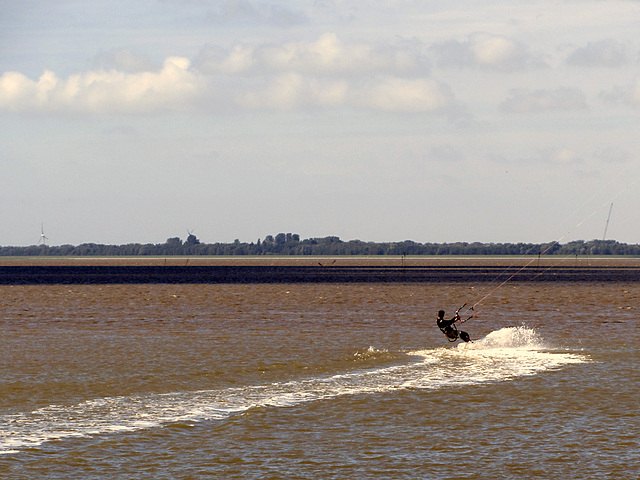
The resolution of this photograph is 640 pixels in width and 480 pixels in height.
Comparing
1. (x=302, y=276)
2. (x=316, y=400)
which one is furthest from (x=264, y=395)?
(x=302, y=276)

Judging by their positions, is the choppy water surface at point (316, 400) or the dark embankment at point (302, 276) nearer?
the choppy water surface at point (316, 400)

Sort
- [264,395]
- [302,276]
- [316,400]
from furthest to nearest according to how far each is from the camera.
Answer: [302,276] → [264,395] → [316,400]

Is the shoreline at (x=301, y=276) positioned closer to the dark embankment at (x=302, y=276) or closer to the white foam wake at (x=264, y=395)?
the dark embankment at (x=302, y=276)

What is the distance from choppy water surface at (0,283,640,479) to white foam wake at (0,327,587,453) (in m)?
0.06

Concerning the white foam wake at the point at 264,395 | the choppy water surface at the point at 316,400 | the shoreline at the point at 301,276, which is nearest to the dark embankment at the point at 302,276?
the shoreline at the point at 301,276

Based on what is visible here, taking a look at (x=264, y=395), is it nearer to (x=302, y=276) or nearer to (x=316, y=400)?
(x=316, y=400)

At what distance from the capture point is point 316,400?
61.9 ft

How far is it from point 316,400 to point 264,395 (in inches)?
52.0

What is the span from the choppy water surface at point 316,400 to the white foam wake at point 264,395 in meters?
0.06

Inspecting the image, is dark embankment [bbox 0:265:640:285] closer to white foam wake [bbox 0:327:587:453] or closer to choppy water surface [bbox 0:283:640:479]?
choppy water surface [bbox 0:283:640:479]

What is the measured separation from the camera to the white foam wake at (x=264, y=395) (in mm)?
16078

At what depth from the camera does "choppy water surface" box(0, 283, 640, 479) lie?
44.3ft

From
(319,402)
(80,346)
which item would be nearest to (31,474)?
(319,402)

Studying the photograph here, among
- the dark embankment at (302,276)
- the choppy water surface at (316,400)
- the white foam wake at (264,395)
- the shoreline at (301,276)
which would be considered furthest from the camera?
the dark embankment at (302,276)
